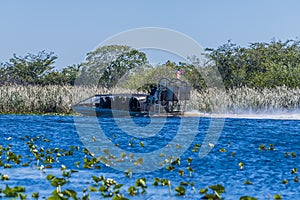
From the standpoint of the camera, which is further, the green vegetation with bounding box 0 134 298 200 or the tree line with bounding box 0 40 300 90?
the tree line with bounding box 0 40 300 90

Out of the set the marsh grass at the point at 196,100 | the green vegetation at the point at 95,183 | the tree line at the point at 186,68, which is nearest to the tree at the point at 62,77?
the tree line at the point at 186,68

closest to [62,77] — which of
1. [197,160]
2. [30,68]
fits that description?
[30,68]

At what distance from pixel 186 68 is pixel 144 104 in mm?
18350

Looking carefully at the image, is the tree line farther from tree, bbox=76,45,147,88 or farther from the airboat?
the airboat

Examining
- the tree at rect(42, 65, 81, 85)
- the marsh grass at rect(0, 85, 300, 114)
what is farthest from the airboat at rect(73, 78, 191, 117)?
the tree at rect(42, 65, 81, 85)

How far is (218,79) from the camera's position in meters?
44.4

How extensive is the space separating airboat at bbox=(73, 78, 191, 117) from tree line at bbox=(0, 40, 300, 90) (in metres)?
11.3

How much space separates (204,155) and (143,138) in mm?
4955

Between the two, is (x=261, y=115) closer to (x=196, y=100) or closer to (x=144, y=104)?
(x=196, y=100)

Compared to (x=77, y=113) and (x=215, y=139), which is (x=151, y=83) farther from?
(x=215, y=139)

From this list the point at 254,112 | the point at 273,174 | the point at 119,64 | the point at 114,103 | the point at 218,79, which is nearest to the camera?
the point at 273,174

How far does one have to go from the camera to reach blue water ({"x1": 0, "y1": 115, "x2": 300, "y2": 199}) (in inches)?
373

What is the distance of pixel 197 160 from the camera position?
1284 cm

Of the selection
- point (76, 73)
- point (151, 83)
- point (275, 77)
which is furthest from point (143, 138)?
point (76, 73)
